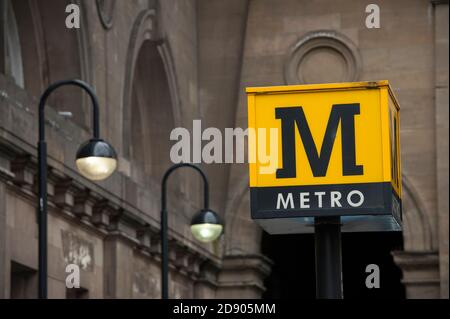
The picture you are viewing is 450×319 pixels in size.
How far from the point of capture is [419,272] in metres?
37.9

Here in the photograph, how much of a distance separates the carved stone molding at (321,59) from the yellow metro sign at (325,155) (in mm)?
33820

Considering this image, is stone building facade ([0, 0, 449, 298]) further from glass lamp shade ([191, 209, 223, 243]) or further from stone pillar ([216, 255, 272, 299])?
glass lamp shade ([191, 209, 223, 243])

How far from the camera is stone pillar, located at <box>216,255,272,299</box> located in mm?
38000

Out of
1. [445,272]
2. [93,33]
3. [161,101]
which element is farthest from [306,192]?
[445,272]

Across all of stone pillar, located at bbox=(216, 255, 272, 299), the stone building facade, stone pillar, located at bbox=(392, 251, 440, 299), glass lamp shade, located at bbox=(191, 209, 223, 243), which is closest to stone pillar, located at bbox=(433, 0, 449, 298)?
the stone building facade

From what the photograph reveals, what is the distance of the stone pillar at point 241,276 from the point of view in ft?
125

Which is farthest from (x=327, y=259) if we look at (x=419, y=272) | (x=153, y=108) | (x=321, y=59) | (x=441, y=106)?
(x=321, y=59)

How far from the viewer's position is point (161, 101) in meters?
35.3

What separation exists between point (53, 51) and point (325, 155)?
23067 millimetres

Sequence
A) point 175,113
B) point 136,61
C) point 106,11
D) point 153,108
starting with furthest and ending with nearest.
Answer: point 175,113 → point 153,108 → point 136,61 → point 106,11

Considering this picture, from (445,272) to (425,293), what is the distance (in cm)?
90

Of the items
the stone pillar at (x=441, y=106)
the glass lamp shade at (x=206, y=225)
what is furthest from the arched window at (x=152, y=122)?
the glass lamp shade at (x=206, y=225)

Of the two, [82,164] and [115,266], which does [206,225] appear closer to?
[115,266]
